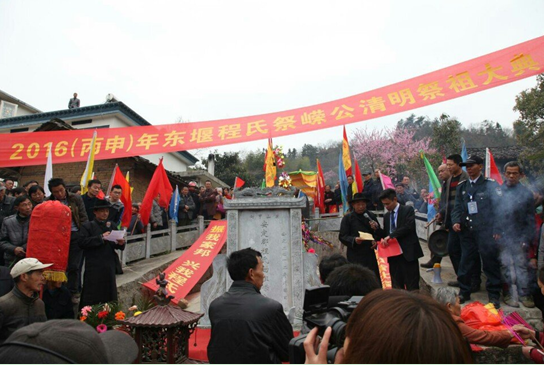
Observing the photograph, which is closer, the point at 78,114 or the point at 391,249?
the point at 391,249

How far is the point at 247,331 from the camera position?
2404mm

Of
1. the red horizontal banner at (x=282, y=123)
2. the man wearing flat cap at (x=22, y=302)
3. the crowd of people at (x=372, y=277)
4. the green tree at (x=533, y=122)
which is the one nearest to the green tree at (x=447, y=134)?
the green tree at (x=533, y=122)

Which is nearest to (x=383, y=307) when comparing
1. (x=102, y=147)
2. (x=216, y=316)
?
(x=216, y=316)

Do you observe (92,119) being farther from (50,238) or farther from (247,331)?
(247,331)

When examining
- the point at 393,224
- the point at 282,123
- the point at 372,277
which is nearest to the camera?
the point at 372,277

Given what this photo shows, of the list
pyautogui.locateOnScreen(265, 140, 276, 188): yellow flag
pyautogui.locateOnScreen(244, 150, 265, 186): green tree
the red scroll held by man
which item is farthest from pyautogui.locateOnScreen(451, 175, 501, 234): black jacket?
pyautogui.locateOnScreen(244, 150, 265, 186): green tree

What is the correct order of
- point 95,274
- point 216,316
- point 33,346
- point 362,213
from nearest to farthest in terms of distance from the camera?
point 33,346
point 216,316
point 95,274
point 362,213

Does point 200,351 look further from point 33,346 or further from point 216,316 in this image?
point 33,346

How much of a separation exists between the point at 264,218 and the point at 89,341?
4.05 meters

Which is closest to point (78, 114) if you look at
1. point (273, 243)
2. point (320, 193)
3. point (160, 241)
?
point (160, 241)

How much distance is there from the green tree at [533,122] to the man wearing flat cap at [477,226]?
9541 millimetres

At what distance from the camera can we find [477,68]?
653 cm

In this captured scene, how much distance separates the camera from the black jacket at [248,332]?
2393 millimetres

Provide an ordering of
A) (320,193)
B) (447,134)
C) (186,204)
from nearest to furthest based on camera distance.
Result: (186,204)
(320,193)
(447,134)
